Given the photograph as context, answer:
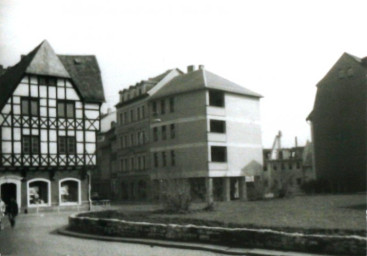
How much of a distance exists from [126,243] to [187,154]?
25340mm

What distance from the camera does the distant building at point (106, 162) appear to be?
52094 mm

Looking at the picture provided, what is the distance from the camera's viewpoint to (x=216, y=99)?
4053 centimetres

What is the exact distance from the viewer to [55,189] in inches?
1193

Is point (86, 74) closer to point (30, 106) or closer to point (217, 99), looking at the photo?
point (30, 106)

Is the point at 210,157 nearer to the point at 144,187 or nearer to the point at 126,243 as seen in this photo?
the point at 144,187

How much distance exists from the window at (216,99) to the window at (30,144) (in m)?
15.1

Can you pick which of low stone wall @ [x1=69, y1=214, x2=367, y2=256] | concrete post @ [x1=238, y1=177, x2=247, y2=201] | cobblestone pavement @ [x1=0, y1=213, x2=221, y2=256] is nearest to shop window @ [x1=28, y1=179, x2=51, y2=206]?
cobblestone pavement @ [x1=0, y1=213, x2=221, y2=256]

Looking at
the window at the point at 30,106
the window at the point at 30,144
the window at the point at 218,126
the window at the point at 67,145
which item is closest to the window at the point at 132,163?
the window at the point at 218,126

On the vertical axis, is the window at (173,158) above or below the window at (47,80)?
below

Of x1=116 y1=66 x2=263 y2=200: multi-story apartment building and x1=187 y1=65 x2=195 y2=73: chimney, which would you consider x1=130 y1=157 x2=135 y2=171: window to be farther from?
x1=187 y1=65 x2=195 y2=73: chimney

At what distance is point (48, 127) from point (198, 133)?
13.0 metres

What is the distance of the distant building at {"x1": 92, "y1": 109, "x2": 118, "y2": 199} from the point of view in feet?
171

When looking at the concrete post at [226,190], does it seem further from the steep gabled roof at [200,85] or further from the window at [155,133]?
the window at [155,133]

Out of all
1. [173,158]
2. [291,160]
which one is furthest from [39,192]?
[291,160]
